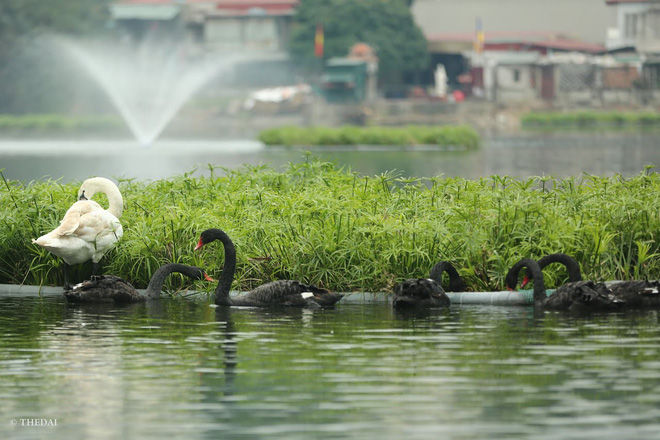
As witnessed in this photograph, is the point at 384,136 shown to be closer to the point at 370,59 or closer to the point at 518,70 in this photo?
the point at 370,59

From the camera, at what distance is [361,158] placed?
174 ft

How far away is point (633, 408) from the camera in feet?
29.0

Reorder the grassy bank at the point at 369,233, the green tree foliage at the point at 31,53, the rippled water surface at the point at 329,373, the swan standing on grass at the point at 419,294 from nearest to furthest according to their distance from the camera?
the rippled water surface at the point at 329,373, the swan standing on grass at the point at 419,294, the grassy bank at the point at 369,233, the green tree foliage at the point at 31,53

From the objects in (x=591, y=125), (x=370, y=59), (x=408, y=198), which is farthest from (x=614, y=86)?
(x=408, y=198)

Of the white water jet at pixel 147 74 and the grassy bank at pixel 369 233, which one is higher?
the white water jet at pixel 147 74

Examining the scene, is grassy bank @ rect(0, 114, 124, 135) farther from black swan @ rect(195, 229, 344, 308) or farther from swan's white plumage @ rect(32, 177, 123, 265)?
black swan @ rect(195, 229, 344, 308)

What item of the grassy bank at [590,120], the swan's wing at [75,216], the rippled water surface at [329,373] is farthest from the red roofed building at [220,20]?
the rippled water surface at [329,373]

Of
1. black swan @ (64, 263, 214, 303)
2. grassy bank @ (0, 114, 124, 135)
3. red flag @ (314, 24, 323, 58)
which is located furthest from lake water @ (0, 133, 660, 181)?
black swan @ (64, 263, 214, 303)

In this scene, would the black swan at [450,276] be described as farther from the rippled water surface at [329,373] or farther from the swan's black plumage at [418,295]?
the rippled water surface at [329,373]

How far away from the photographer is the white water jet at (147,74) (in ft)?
270

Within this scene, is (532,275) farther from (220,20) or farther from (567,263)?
(220,20)

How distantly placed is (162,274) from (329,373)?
14.5 ft

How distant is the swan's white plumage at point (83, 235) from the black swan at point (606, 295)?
15.1ft

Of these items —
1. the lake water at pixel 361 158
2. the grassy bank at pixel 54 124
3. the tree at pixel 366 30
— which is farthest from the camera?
the tree at pixel 366 30
